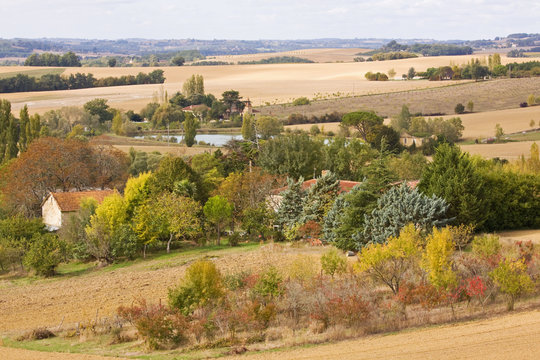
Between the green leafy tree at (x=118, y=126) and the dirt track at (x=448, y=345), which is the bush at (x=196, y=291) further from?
the green leafy tree at (x=118, y=126)

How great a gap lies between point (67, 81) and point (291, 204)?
354 feet

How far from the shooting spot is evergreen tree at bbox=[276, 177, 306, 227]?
3831 centimetres

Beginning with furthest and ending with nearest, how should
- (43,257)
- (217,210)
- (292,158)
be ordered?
(292,158) → (217,210) → (43,257)

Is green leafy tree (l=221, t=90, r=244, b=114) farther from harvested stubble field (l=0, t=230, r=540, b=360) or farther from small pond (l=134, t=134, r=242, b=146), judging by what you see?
harvested stubble field (l=0, t=230, r=540, b=360)

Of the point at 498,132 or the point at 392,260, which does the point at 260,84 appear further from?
the point at 392,260

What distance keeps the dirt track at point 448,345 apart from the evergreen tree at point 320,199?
51.6ft

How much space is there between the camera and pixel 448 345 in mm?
19531

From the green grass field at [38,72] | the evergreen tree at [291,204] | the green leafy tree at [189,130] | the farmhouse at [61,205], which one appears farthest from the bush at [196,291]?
the green grass field at [38,72]

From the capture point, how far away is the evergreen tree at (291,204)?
3831 cm

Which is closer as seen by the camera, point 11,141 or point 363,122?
point 11,141

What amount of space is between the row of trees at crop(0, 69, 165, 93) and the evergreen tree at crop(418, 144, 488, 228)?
106504 mm

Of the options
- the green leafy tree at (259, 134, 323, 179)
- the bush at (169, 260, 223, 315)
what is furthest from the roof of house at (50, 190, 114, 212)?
the bush at (169, 260, 223, 315)

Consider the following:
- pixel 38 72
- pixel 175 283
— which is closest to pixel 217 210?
pixel 175 283

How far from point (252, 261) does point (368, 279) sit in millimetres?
7525
